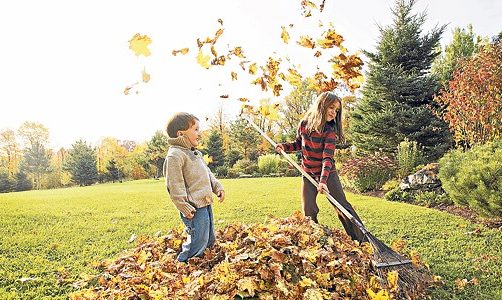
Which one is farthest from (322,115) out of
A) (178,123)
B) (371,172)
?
(371,172)

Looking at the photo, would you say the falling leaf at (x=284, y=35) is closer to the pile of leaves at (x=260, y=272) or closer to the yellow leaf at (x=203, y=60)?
the yellow leaf at (x=203, y=60)

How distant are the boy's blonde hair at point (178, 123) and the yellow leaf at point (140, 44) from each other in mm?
482

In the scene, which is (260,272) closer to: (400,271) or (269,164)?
(400,271)

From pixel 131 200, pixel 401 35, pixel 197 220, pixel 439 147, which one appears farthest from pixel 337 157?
pixel 197 220

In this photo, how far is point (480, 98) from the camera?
7059 mm

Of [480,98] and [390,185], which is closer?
[480,98]

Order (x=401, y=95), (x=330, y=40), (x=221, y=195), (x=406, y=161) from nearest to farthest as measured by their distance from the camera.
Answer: (x=221, y=195), (x=330, y=40), (x=406, y=161), (x=401, y=95)

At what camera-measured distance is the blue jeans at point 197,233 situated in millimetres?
2770

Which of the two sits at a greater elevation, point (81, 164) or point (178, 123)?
point (81, 164)

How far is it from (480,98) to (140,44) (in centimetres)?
669

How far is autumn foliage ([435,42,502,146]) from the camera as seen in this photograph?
6962mm

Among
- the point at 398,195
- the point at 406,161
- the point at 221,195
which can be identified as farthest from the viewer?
the point at 406,161

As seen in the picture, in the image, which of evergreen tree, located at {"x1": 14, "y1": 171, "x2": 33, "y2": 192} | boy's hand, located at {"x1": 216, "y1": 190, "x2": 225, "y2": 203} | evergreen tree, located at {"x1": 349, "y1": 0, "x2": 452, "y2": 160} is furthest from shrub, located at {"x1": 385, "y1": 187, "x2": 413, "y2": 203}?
evergreen tree, located at {"x1": 14, "y1": 171, "x2": 33, "y2": 192}

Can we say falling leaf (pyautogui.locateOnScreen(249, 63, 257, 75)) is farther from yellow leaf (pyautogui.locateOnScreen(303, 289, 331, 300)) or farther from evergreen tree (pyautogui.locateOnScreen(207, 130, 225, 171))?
evergreen tree (pyautogui.locateOnScreen(207, 130, 225, 171))
